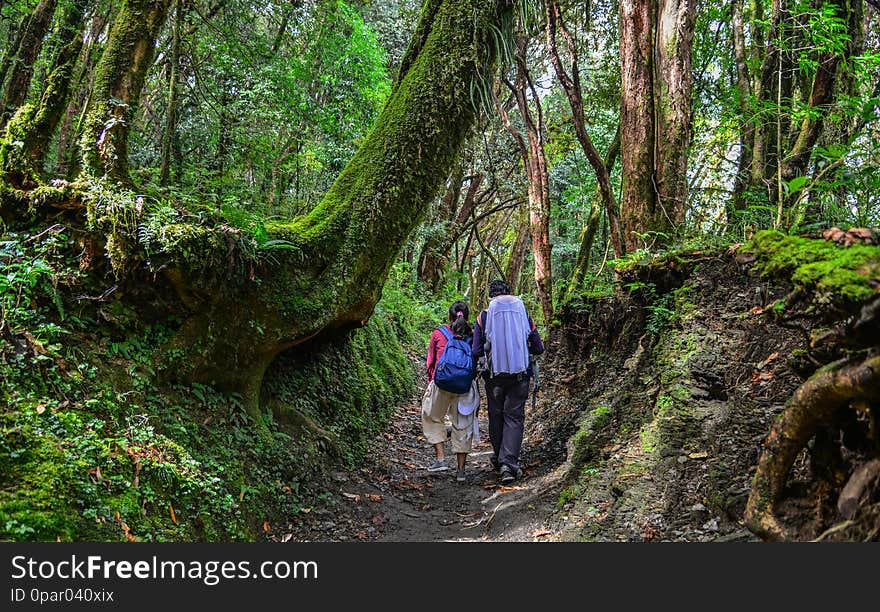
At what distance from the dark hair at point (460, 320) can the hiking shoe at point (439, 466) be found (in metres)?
1.73

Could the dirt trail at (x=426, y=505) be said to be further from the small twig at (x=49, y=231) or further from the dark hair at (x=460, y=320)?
the small twig at (x=49, y=231)

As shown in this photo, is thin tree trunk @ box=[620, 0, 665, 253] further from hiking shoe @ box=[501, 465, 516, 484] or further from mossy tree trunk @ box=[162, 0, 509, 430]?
hiking shoe @ box=[501, 465, 516, 484]

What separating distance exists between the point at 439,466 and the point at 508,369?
1804 millimetres

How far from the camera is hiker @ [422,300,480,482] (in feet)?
22.9

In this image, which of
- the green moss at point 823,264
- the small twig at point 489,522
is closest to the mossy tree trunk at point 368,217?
the small twig at point 489,522

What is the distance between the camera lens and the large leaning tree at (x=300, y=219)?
15.8 feet

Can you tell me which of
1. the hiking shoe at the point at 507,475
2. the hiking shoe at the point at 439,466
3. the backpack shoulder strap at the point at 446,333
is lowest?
the hiking shoe at the point at 439,466

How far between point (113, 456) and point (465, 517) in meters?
3.34

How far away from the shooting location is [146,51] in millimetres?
5340

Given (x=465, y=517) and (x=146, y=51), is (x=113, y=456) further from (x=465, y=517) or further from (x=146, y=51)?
(x=146, y=51)

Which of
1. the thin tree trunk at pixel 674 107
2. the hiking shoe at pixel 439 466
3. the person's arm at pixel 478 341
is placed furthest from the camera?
the thin tree trunk at pixel 674 107

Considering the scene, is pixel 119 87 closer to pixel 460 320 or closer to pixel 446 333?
pixel 446 333

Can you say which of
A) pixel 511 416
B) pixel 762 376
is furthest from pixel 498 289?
pixel 762 376

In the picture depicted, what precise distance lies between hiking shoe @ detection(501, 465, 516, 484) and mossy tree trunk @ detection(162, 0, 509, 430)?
2.51 meters
